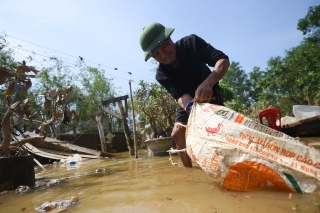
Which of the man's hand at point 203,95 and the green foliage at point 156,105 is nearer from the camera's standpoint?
the man's hand at point 203,95

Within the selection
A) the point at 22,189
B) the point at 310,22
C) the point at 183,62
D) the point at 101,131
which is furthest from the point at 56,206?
the point at 310,22

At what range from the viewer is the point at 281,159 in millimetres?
1099

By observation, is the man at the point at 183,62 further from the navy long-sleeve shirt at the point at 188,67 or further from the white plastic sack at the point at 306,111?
the white plastic sack at the point at 306,111

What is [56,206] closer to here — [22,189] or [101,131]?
[22,189]

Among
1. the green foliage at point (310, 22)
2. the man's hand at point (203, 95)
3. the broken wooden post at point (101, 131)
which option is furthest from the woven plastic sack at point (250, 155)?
the green foliage at point (310, 22)

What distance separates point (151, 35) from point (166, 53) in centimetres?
22

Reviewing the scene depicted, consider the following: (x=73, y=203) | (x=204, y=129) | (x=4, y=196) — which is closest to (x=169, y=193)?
(x=204, y=129)

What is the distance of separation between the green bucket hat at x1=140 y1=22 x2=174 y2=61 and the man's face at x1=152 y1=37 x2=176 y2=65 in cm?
7

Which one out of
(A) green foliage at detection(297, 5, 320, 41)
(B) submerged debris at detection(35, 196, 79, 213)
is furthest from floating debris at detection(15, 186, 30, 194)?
(A) green foliage at detection(297, 5, 320, 41)

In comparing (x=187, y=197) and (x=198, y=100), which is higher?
(x=198, y=100)

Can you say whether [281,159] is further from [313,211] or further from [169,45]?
[169,45]

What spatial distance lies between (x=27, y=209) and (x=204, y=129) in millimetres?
1224

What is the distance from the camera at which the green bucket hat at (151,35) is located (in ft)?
6.30

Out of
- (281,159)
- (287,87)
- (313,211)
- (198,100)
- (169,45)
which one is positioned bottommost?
(313,211)
